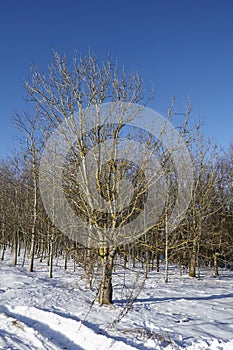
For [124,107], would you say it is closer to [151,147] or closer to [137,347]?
[151,147]

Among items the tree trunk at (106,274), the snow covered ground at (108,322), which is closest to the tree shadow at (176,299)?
the snow covered ground at (108,322)

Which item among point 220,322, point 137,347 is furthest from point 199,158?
point 137,347

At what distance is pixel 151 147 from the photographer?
26.4 ft

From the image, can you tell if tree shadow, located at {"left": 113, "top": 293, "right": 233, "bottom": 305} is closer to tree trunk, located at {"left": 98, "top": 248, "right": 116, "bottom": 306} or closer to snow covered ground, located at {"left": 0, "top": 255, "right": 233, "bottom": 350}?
snow covered ground, located at {"left": 0, "top": 255, "right": 233, "bottom": 350}

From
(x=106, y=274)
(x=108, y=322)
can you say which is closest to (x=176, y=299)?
(x=106, y=274)

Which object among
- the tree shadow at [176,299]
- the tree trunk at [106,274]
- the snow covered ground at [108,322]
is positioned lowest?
the snow covered ground at [108,322]

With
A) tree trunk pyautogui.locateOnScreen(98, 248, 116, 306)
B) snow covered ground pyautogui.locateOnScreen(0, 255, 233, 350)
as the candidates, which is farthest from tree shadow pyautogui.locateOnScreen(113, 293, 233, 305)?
tree trunk pyautogui.locateOnScreen(98, 248, 116, 306)

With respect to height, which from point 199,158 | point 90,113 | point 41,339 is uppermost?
point 199,158

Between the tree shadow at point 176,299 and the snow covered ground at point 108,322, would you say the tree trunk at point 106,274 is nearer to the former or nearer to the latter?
the snow covered ground at point 108,322

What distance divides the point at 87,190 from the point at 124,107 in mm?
2353

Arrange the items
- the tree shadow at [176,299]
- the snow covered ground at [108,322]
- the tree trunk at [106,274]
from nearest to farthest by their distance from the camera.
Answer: the snow covered ground at [108,322], the tree trunk at [106,274], the tree shadow at [176,299]

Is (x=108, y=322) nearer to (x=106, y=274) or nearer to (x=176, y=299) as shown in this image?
(x=106, y=274)

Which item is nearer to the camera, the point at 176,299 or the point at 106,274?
the point at 106,274

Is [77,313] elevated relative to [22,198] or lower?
lower
